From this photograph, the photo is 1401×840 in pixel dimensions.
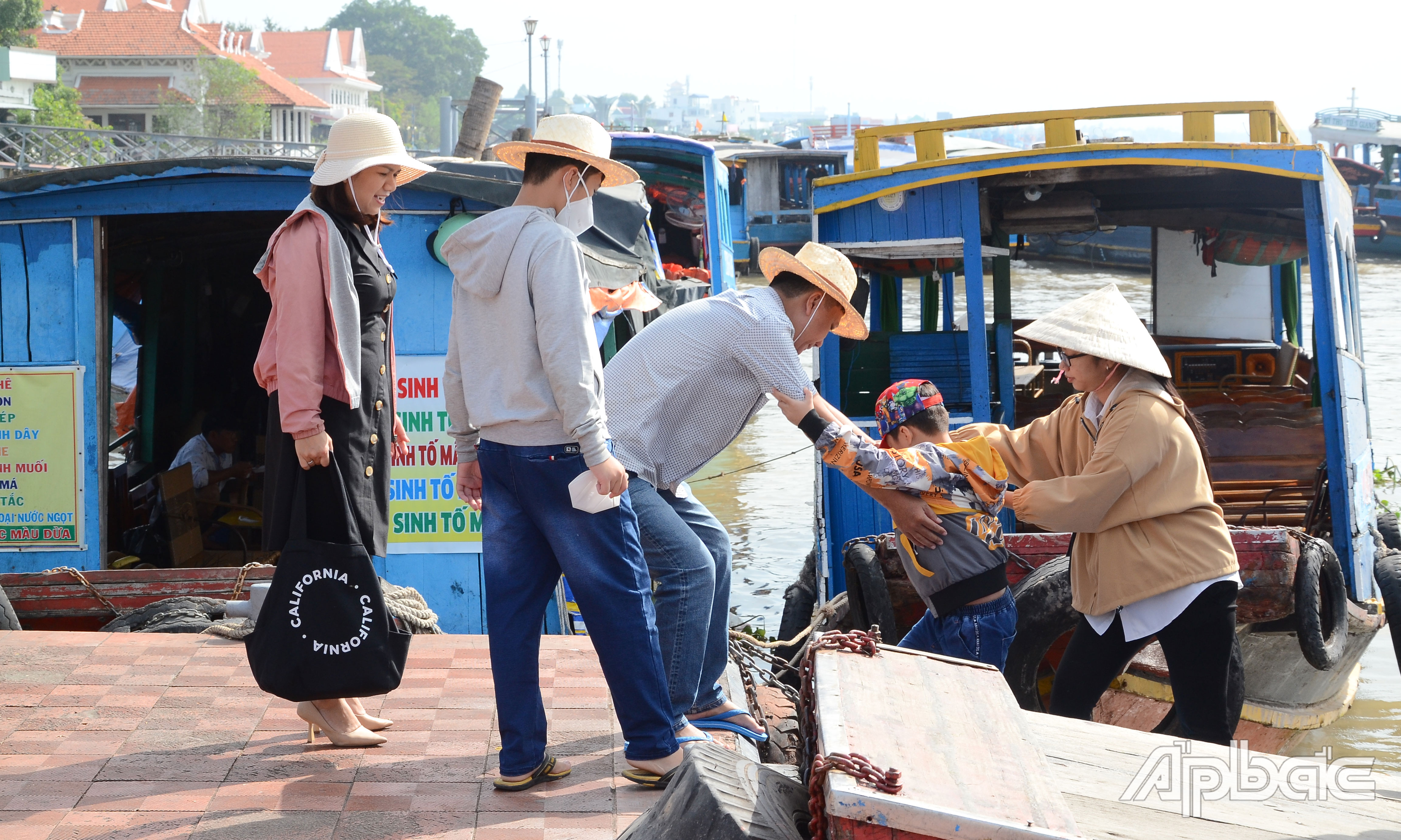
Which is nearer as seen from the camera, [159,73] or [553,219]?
[553,219]

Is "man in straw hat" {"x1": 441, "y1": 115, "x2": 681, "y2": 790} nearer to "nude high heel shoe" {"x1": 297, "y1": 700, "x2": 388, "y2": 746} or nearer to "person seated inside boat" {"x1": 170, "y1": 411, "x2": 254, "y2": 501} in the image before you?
"nude high heel shoe" {"x1": 297, "y1": 700, "x2": 388, "y2": 746}

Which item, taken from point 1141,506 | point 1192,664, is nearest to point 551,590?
point 1141,506

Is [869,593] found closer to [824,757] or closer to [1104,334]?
[1104,334]

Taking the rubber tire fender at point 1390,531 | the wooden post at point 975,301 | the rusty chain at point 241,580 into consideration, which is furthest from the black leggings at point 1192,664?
the rubber tire fender at point 1390,531

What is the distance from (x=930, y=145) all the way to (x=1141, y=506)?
4.01 meters

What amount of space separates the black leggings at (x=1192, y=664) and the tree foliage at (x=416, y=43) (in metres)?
148

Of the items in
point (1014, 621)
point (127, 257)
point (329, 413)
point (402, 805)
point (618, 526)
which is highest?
point (127, 257)

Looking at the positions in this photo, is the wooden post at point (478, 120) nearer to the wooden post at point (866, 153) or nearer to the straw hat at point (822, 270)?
the wooden post at point (866, 153)

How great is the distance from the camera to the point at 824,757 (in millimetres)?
2488

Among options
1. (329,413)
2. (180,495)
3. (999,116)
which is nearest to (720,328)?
(329,413)

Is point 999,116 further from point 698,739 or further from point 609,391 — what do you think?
point 698,739

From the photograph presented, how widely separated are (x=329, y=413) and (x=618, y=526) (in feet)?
3.06

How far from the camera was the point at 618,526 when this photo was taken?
11.0ft

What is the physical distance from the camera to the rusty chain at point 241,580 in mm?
A: 5621
